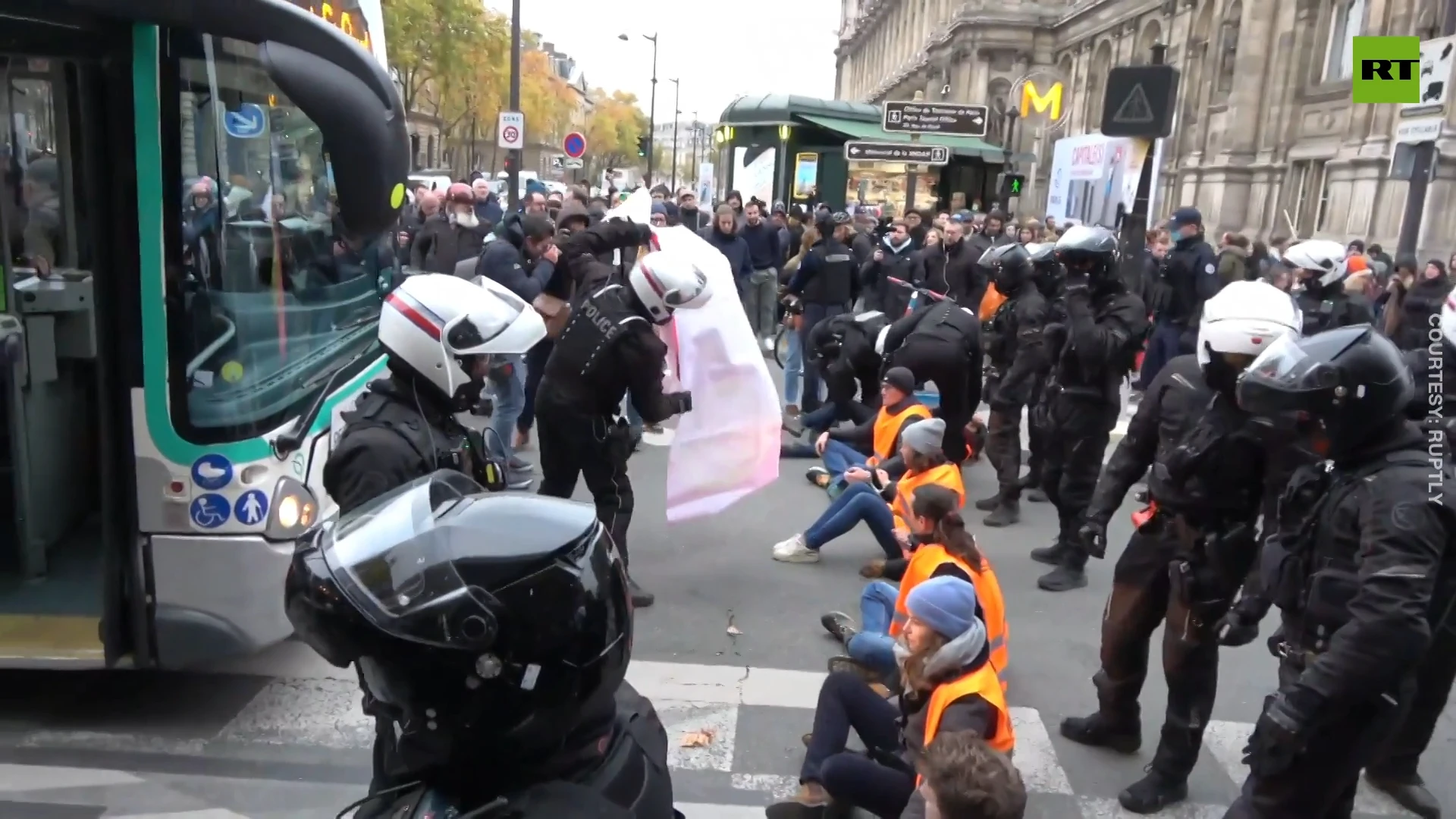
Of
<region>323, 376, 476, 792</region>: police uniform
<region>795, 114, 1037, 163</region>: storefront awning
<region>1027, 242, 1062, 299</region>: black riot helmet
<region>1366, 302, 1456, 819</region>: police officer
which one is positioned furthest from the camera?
<region>795, 114, 1037, 163</region>: storefront awning

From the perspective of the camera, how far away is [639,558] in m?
6.41

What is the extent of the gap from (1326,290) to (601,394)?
6091 mm

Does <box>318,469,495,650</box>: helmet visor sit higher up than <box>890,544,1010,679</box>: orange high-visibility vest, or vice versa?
<box>318,469,495,650</box>: helmet visor

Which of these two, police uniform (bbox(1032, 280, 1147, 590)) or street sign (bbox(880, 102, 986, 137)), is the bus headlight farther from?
street sign (bbox(880, 102, 986, 137))

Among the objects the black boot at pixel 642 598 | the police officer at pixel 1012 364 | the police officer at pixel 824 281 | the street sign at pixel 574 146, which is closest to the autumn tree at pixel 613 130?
the street sign at pixel 574 146

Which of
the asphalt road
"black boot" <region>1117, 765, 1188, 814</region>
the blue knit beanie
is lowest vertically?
the asphalt road

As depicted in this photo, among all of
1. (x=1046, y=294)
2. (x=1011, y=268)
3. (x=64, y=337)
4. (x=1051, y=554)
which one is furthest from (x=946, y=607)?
(x=1011, y=268)

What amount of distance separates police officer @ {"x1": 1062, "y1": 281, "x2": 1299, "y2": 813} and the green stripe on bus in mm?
3347

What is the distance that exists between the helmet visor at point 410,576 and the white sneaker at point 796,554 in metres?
4.88

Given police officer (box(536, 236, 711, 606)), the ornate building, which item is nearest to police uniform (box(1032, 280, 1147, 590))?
police officer (box(536, 236, 711, 606))

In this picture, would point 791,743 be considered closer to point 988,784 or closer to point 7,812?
point 988,784

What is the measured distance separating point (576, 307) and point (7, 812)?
10.1ft

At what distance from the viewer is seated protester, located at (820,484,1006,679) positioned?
4.00 m

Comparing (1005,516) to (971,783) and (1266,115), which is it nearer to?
(971,783)
